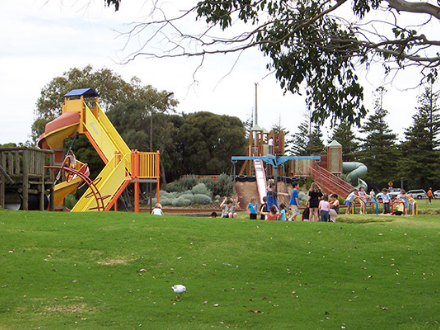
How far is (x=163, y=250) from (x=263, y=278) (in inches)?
97.1

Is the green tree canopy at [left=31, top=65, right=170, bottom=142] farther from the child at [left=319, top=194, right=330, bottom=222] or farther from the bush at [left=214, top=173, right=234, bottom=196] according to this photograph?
the child at [left=319, top=194, right=330, bottom=222]

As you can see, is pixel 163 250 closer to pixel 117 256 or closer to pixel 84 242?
pixel 117 256

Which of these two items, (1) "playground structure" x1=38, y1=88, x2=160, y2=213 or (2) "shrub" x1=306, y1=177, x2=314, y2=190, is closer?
(1) "playground structure" x1=38, y1=88, x2=160, y2=213

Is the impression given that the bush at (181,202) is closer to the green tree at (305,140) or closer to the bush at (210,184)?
the bush at (210,184)

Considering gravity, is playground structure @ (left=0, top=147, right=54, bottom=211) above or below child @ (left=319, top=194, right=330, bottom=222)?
above

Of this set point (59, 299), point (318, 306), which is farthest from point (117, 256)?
point (318, 306)

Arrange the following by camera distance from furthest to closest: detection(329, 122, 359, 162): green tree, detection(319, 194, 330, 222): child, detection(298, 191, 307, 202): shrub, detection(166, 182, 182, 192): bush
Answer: detection(329, 122, 359, 162): green tree, detection(166, 182, 182, 192): bush, detection(298, 191, 307, 202): shrub, detection(319, 194, 330, 222): child

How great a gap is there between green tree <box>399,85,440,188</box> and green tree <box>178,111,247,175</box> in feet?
73.6

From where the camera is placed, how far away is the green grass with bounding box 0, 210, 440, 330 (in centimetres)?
767

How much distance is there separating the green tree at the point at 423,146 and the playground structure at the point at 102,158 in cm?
4689

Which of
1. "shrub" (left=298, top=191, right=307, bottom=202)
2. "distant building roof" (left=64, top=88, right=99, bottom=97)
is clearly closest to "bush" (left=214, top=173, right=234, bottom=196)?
"shrub" (left=298, top=191, right=307, bottom=202)

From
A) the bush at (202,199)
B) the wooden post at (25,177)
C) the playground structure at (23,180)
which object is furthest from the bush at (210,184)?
the wooden post at (25,177)

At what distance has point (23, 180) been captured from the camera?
15070 millimetres

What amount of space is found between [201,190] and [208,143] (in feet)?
74.0
